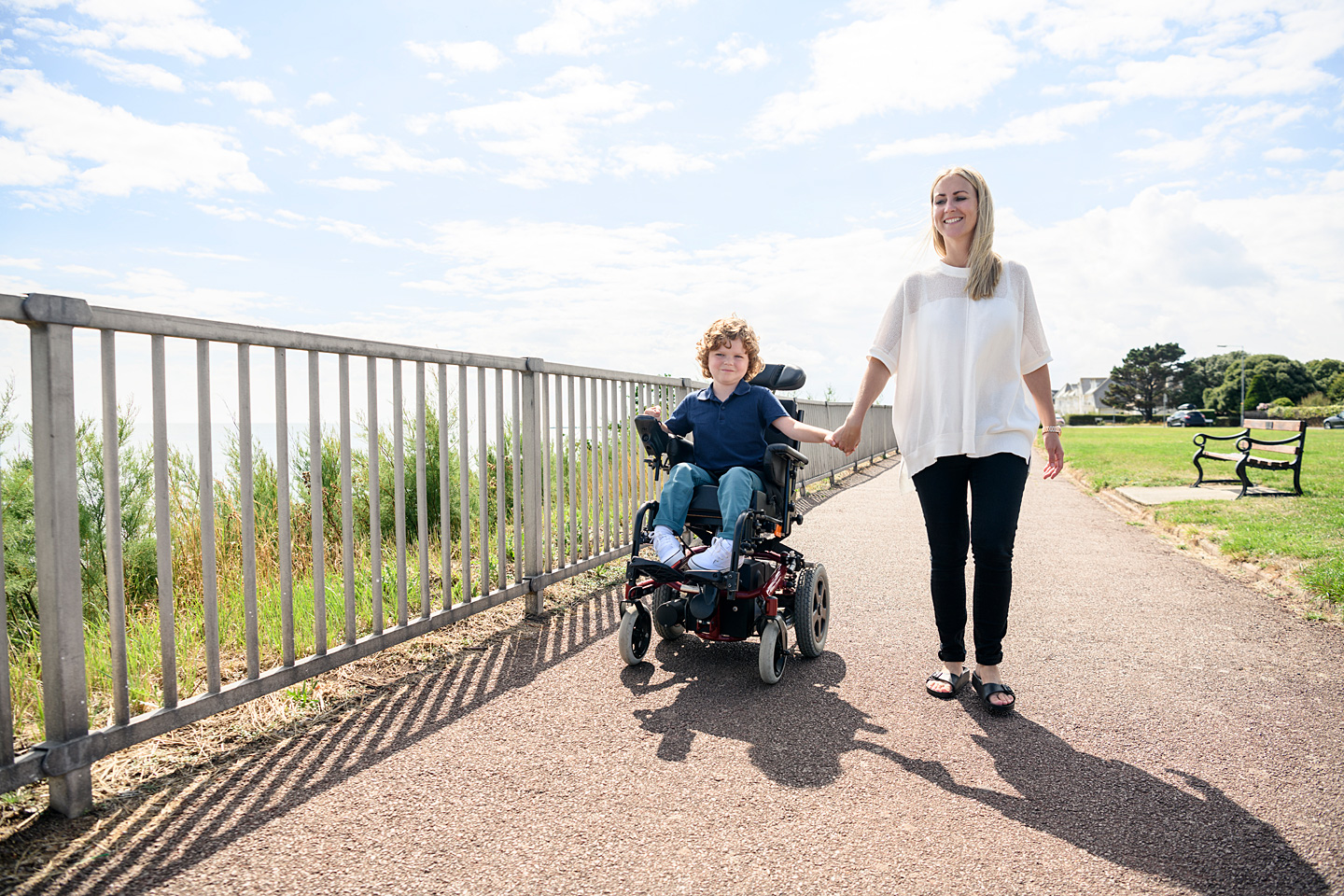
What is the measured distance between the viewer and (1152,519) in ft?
29.1

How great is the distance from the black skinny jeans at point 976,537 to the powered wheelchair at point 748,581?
0.65 metres

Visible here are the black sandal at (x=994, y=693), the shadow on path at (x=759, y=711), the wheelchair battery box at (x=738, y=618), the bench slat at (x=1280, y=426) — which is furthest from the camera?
the bench slat at (x=1280, y=426)

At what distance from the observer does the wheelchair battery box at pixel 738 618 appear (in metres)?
3.75

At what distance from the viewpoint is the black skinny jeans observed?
322 cm

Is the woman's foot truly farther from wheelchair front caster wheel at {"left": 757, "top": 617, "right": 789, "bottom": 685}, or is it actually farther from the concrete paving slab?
the concrete paving slab

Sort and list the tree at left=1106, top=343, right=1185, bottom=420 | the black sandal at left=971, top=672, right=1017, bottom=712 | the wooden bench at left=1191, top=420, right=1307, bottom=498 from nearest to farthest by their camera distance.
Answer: the black sandal at left=971, top=672, right=1017, bottom=712 → the wooden bench at left=1191, top=420, right=1307, bottom=498 → the tree at left=1106, top=343, right=1185, bottom=420

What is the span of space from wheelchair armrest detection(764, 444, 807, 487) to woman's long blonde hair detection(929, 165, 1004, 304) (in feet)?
3.43

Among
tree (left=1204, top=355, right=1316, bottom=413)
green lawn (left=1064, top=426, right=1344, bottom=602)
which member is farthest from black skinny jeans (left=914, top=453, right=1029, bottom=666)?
tree (left=1204, top=355, right=1316, bottom=413)

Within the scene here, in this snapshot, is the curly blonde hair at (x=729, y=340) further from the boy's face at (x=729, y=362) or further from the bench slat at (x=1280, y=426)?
the bench slat at (x=1280, y=426)

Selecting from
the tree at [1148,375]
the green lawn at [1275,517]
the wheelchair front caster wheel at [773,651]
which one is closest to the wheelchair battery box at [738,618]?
the wheelchair front caster wheel at [773,651]

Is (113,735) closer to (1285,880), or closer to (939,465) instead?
(939,465)

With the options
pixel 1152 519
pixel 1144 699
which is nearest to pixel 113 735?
pixel 1144 699

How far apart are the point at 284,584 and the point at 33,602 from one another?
3.16 metres

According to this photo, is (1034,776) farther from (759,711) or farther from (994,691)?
(759,711)
